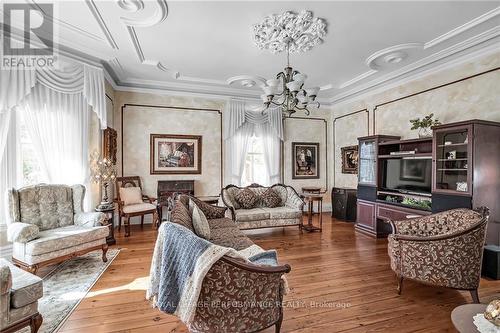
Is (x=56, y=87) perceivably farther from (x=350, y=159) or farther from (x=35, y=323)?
(x=350, y=159)

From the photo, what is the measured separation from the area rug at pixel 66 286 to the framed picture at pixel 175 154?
2.39m

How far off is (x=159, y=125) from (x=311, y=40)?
3.72m

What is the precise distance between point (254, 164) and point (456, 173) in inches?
162

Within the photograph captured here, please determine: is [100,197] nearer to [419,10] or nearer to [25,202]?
[25,202]

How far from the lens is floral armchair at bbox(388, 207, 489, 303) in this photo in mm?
2379

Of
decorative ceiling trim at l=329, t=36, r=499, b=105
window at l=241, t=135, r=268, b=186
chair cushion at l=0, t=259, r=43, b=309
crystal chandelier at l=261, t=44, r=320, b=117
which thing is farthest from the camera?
window at l=241, t=135, r=268, b=186

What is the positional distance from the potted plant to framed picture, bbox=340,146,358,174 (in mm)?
1739

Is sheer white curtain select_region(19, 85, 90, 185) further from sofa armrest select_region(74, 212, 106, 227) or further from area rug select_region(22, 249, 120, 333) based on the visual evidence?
area rug select_region(22, 249, 120, 333)

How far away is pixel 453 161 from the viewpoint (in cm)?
361

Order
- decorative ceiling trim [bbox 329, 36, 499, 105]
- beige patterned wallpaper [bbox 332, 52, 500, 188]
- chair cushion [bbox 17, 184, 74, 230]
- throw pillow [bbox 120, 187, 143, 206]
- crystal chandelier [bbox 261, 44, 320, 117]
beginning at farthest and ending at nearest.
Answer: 1. throw pillow [bbox 120, 187, 143, 206]
2. decorative ceiling trim [bbox 329, 36, 499, 105]
3. beige patterned wallpaper [bbox 332, 52, 500, 188]
4. crystal chandelier [bbox 261, 44, 320, 117]
5. chair cushion [bbox 17, 184, 74, 230]

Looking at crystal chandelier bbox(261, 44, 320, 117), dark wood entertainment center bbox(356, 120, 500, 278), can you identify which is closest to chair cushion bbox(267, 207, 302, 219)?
dark wood entertainment center bbox(356, 120, 500, 278)

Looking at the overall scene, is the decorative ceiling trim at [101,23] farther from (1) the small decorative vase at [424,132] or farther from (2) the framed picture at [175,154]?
(1) the small decorative vase at [424,132]

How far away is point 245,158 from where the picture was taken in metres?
6.34

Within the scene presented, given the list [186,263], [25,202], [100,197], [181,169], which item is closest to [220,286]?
[186,263]
